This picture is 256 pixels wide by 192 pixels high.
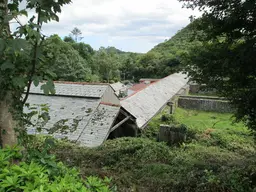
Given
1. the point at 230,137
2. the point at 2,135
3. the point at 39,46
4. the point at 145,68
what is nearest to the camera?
the point at 39,46

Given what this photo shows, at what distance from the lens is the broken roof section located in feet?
34.2

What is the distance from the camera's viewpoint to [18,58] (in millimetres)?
2182

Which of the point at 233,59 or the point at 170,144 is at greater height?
the point at 233,59

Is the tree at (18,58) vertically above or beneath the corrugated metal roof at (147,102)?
above

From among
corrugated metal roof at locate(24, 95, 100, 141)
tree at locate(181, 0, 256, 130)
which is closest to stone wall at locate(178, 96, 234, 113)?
corrugated metal roof at locate(24, 95, 100, 141)

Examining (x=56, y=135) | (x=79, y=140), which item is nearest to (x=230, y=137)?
(x=79, y=140)

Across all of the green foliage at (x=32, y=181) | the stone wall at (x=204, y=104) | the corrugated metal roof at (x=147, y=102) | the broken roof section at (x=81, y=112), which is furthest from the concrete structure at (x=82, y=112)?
the stone wall at (x=204, y=104)

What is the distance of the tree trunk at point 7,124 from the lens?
7.91 ft

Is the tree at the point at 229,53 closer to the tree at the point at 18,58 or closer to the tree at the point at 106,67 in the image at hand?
the tree at the point at 18,58

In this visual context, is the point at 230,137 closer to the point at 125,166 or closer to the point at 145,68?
the point at 125,166

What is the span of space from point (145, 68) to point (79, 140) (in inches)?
1600

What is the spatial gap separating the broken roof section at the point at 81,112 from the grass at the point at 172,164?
119 centimetres

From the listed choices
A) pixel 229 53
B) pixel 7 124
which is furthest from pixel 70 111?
pixel 7 124

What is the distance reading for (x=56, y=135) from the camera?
1056cm
